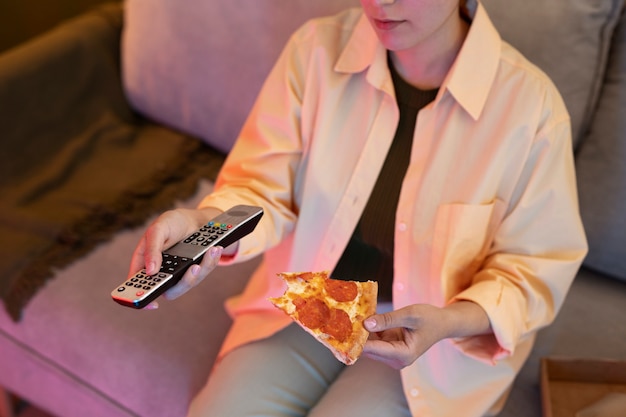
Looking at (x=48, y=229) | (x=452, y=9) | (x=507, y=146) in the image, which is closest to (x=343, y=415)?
(x=507, y=146)

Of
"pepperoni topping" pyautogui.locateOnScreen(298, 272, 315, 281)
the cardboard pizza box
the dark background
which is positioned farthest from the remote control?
the dark background

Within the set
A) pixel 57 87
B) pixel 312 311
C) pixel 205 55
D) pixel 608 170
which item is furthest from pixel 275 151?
pixel 57 87

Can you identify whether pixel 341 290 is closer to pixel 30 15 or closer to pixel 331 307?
pixel 331 307

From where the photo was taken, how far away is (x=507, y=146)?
1.09 meters

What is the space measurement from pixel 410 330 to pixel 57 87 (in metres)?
1.15

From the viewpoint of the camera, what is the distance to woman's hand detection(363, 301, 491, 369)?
0.91m

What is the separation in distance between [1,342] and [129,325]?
0.30 m

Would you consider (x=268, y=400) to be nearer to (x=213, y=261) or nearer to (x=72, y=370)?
(x=213, y=261)

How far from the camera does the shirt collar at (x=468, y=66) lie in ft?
3.61

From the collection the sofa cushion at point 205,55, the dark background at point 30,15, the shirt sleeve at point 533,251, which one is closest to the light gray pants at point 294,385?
the shirt sleeve at point 533,251

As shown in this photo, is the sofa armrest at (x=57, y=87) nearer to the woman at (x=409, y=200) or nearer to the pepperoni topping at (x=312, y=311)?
the woman at (x=409, y=200)

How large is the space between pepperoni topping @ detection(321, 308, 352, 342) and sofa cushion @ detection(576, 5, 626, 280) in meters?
0.63

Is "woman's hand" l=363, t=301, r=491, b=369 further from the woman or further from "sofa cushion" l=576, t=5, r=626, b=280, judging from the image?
"sofa cushion" l=576, t=5, r=626, b=280

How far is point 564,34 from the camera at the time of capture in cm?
131
